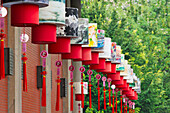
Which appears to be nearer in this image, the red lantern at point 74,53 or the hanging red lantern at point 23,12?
the hanging red lantern at point 23,12

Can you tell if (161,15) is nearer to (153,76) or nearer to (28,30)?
(153,76)

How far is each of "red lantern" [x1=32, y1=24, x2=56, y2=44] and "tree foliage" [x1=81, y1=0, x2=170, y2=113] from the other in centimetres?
3515

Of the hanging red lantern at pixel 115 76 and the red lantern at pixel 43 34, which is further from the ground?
the red lantern at pixel 43 34

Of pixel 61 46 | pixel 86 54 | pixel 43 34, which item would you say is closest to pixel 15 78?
pixel 61 46

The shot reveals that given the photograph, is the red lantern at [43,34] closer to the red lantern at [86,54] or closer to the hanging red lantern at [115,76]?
the red lantern at [86,54]

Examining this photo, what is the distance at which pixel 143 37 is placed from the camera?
166 ft

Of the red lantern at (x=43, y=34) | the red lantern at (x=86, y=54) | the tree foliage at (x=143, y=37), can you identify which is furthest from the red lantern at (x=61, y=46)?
the tree foliage at (x=143, y=37)

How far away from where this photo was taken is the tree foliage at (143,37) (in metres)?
44.9

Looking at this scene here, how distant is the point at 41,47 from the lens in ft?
36.0

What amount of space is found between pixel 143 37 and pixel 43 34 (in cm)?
4422

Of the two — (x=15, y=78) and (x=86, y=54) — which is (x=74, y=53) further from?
(x=15, y=78)

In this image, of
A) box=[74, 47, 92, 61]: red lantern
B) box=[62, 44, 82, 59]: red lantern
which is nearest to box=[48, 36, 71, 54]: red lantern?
box=[62, 44, 82, 59]: red lantern

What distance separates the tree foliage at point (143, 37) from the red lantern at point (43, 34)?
115ft

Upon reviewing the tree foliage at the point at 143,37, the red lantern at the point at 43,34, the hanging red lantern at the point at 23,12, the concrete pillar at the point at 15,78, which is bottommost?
the tree foliage at the point at 143,37
